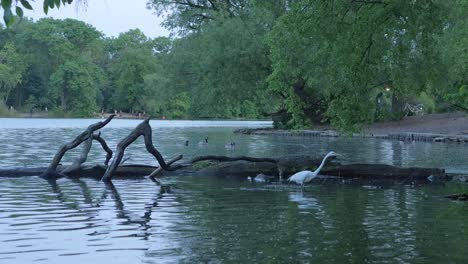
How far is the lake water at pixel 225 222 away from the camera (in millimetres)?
10867

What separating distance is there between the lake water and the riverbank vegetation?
157 inches

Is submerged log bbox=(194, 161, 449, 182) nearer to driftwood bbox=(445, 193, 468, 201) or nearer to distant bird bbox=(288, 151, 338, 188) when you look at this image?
distant bird bbox=(288, 151, 338, 188)

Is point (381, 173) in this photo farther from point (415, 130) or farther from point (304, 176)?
point (415, 130)

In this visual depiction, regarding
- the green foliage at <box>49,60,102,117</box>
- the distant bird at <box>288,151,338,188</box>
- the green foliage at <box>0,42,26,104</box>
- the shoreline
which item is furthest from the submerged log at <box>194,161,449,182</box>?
the green foliage at <box>0,42,26,104</box>

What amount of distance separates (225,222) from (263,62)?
145 feet

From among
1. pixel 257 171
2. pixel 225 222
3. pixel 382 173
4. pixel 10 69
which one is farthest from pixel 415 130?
pixel 10 69

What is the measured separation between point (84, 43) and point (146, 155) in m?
117

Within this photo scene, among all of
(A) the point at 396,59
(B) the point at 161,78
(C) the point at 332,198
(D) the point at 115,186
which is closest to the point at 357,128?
(A) the point at 396,59

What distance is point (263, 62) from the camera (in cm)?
5719

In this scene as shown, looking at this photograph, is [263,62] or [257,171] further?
[263,62]

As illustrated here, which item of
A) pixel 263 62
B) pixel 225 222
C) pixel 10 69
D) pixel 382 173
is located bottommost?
pixel 225 222

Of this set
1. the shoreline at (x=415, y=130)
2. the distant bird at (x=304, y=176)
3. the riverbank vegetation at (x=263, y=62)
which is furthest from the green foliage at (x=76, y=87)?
the distant bird at (x=304, y=176)

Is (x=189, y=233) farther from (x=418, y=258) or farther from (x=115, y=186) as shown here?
(x=115, y=186)

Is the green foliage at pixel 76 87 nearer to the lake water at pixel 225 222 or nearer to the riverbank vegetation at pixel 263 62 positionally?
the riverbank vegetation at pixel 263 62
